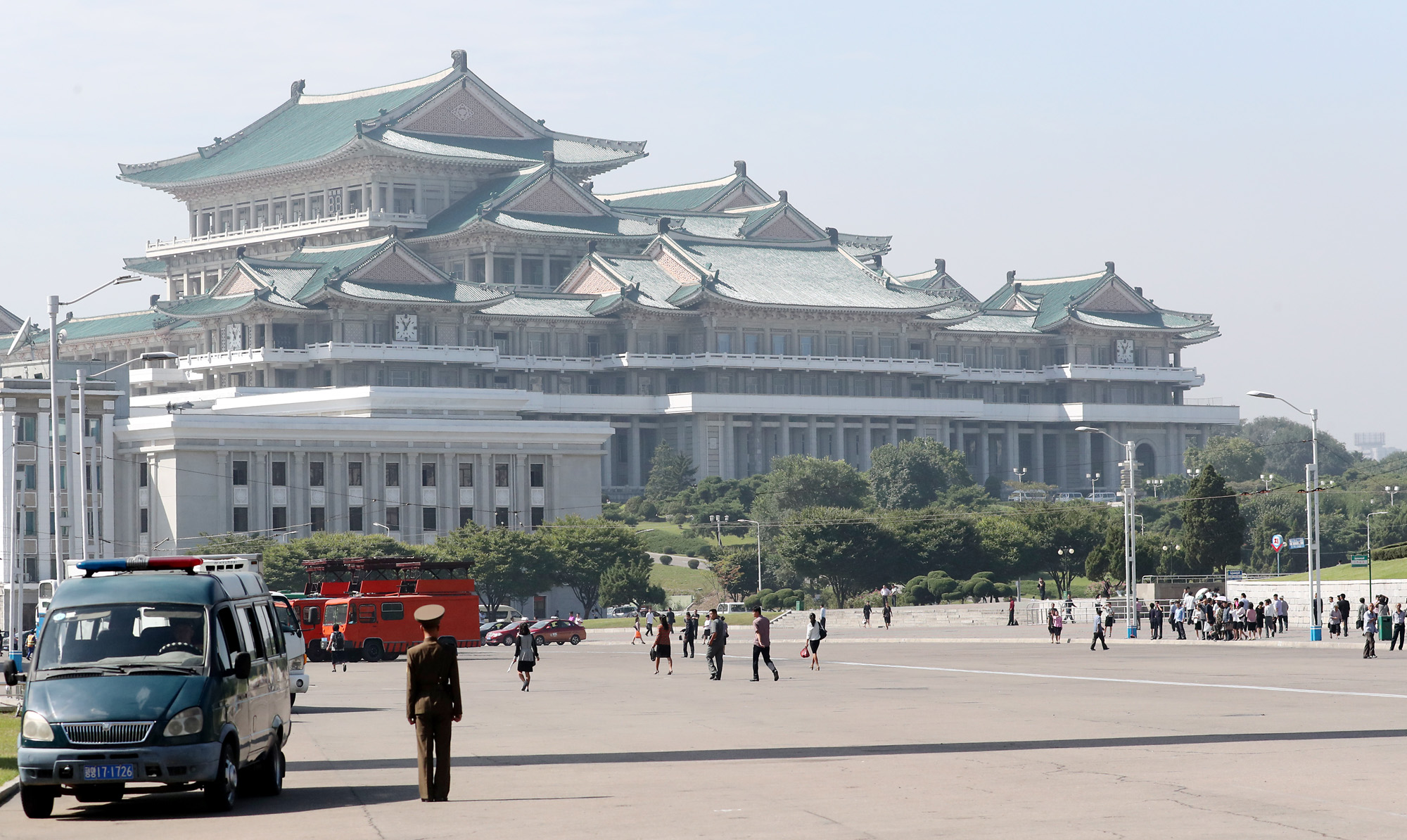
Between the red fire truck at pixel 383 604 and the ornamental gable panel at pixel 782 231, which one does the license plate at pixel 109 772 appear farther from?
the ornamental gable panel at pixel 782 231

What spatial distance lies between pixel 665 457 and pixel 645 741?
87885mm

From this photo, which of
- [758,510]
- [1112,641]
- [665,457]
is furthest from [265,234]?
[1112,641]

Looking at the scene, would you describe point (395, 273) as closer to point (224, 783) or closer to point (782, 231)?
point (782, 231)

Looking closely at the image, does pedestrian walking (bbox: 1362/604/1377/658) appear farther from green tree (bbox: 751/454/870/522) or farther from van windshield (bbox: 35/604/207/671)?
green tree (bbox: 751/454/870/522)

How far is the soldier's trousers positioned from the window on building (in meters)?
105

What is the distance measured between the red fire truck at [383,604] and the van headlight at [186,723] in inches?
1562

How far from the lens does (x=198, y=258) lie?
129 metres

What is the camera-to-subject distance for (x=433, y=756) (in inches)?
692

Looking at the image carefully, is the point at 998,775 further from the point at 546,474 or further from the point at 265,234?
the point at 265,234

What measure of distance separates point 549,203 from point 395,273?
44.5 ft

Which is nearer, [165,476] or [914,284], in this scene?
[165,476]

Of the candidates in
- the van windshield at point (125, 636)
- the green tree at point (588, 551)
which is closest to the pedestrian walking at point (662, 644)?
the van windshield at point (125, 636)

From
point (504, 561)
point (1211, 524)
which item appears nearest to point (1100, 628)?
point (1211, 524)

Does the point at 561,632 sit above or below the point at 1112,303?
below
